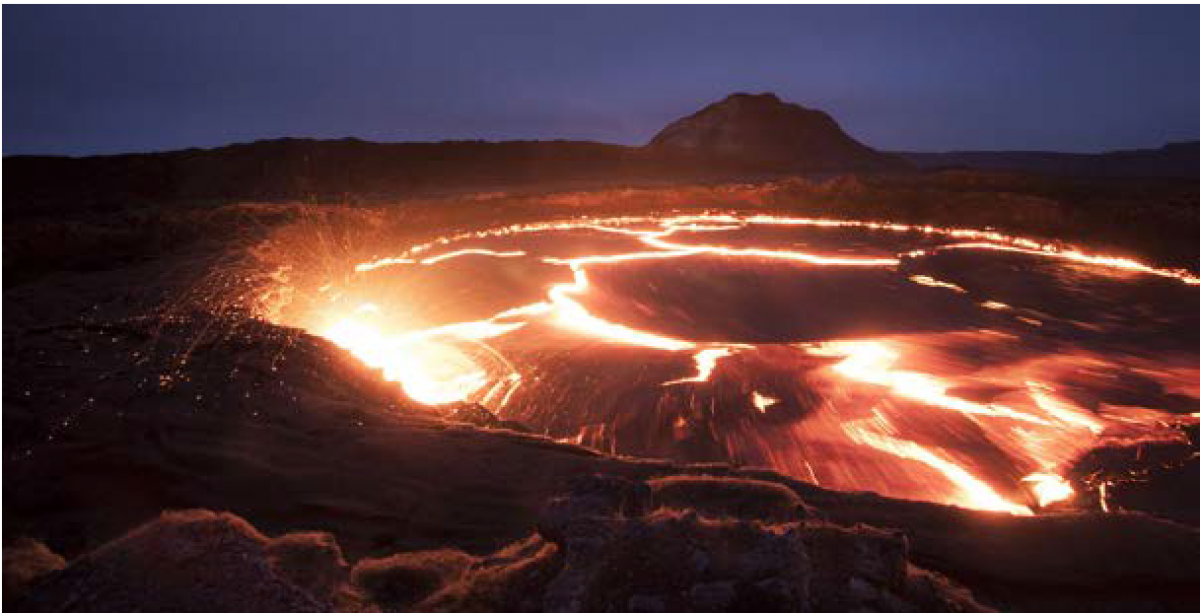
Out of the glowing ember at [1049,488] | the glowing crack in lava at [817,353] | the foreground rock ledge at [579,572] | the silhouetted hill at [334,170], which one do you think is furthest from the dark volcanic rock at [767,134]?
the foreground rock ledge at [579,572]

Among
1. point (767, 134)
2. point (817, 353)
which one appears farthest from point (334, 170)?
point (767, 134)

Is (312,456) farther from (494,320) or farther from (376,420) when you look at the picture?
(494,320)

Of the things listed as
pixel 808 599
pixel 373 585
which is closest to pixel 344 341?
pixel 373 585

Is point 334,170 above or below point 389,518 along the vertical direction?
above

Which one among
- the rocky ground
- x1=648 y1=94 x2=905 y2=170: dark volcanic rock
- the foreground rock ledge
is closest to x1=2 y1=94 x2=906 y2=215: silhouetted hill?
x1=648 y1=94 x2=905 y2=170: dark volcanic rock

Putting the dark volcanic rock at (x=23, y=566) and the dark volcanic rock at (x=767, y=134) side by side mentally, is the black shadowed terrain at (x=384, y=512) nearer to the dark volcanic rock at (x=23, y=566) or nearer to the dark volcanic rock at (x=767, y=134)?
the dark volcanic rock at (x=23, y=566)

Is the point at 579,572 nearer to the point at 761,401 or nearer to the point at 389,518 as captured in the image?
the point at 389,518

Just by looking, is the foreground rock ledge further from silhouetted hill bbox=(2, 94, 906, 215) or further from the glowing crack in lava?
silhouetted hill bbox=(2, 94, 906, 215)
